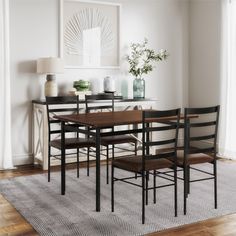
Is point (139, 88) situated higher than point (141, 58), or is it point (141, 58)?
point (141, 58)

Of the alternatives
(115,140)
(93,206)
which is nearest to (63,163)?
(93,206)

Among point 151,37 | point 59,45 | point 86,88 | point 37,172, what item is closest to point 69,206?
point 37,172

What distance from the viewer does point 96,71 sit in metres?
6.01

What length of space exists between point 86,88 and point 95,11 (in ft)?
3.83

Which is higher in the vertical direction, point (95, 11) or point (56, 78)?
point (95, 11)

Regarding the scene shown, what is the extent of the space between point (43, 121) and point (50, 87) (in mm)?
475

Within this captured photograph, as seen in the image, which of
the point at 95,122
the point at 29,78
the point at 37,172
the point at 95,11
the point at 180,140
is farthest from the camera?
the point at 180,140

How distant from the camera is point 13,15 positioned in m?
5.34

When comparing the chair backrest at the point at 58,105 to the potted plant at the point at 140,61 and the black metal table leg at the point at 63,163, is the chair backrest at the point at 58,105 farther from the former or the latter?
the potted plant at the point at 140,61

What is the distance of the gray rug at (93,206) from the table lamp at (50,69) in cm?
116

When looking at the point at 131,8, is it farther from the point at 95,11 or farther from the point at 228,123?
the point at 228,123

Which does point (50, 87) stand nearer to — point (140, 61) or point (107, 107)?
point (107, 107)

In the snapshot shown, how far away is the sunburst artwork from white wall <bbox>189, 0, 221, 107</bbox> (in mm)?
1382

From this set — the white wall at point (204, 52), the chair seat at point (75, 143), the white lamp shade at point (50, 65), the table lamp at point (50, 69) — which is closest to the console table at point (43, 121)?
the table lamp at point (50, 69)
